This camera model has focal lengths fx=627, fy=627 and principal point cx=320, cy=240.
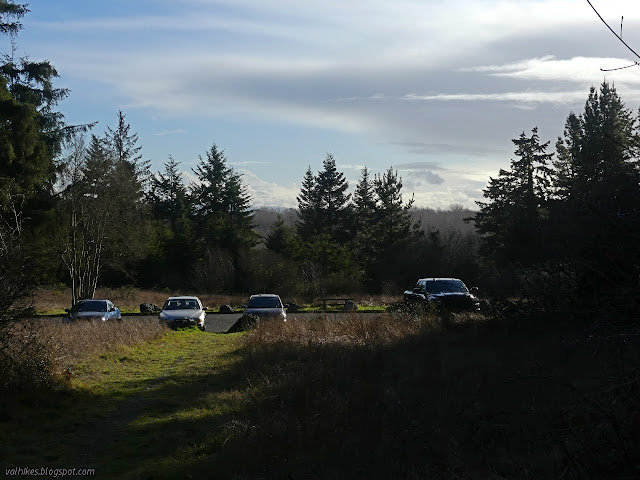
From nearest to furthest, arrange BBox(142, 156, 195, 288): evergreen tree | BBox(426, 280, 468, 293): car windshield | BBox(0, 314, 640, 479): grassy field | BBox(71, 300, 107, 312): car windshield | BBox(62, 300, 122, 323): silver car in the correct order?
1. BBox(0, 314, 640, 479): grassy field
2. BBox(426, 280, 468, 293): car windshield
3. BBox(62, 300, 122, 323): silver car
4. BBox(71, 300, 107, 312): car windshield
5. BBox(142, 156, 195, 288): evergreen tree

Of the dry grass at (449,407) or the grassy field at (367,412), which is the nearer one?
the dry grass at (449,407)

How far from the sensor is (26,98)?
38125mm

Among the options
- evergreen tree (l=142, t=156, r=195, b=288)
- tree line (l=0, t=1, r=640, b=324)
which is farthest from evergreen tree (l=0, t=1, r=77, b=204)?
evergreen tree (l=142, t=156, r=195, b=288)

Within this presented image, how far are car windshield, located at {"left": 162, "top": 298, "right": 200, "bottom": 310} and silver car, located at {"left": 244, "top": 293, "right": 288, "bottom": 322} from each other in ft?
7.58

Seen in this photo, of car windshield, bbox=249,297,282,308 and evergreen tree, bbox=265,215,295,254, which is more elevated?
evergreen tree, bbox=265,215,295,254

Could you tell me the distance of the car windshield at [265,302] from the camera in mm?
26984

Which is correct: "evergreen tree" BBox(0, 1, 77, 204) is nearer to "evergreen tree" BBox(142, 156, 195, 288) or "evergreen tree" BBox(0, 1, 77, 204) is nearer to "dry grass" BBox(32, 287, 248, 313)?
"dry grass" BBox(32, 287, 248, 313)

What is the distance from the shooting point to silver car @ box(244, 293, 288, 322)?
26.0m

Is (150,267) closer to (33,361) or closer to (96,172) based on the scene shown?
(96,172)

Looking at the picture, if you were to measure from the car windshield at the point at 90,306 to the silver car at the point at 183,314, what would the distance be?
7.96 ft

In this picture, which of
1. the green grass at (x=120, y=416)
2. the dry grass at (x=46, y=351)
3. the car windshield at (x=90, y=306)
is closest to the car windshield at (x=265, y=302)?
the car windshield at (x=90, y=306)

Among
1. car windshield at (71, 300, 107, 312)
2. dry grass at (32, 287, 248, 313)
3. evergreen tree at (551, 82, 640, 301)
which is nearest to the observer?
evergreen tree at (551, 82, 640, 301)

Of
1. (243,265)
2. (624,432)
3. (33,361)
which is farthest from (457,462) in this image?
(243,265)

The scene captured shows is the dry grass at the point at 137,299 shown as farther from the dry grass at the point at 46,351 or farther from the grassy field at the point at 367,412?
the grassy field at the point at 367,412
